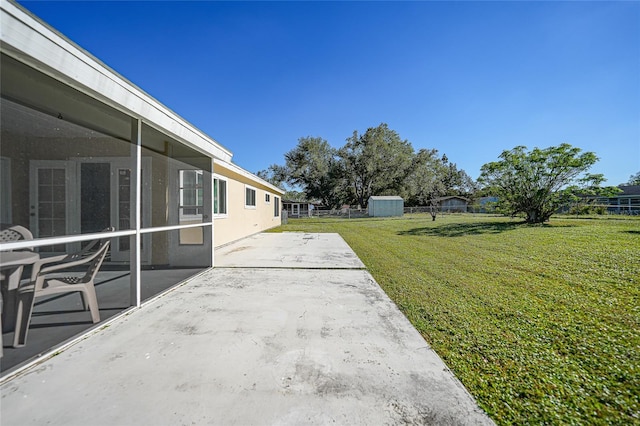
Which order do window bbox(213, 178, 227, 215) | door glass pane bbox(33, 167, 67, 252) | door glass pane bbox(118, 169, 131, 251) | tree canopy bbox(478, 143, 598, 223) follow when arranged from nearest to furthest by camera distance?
1. door glass pane bbox(33, 167, 67, 252)
2. door glass pane bbox(118, 169, 131, 251)
3. window bbox(213, 178, 227, 215)
4. tree canopy bbox(478, 143, 598, 223)

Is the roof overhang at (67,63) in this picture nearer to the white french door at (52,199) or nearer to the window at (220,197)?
the white french door at (52,199)

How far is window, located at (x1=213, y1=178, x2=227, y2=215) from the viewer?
270 inches

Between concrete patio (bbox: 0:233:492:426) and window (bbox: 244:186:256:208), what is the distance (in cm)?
696

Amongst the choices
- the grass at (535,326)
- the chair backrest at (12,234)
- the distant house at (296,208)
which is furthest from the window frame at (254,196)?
the distant house at (296,208)

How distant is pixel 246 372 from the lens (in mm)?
1881

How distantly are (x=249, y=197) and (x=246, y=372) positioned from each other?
362 inches

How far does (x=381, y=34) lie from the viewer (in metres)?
9.81

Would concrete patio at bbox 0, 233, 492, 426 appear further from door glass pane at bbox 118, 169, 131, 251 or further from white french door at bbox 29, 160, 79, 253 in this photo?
door glass pane at bbox 118, 169, 131, 251

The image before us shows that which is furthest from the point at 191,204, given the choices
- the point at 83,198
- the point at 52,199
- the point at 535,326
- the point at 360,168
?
the point at 360,168

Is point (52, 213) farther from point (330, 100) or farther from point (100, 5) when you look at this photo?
point (330, 100)

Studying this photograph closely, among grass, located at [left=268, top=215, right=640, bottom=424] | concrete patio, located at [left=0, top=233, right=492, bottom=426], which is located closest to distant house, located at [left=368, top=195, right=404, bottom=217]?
grass, located at [left=268, top=215, right=640, bottom=424]

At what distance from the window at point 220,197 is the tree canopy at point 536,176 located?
45.6 ft

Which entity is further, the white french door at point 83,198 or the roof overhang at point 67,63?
the white french door at point 83,198

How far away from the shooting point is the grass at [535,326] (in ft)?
5.50
